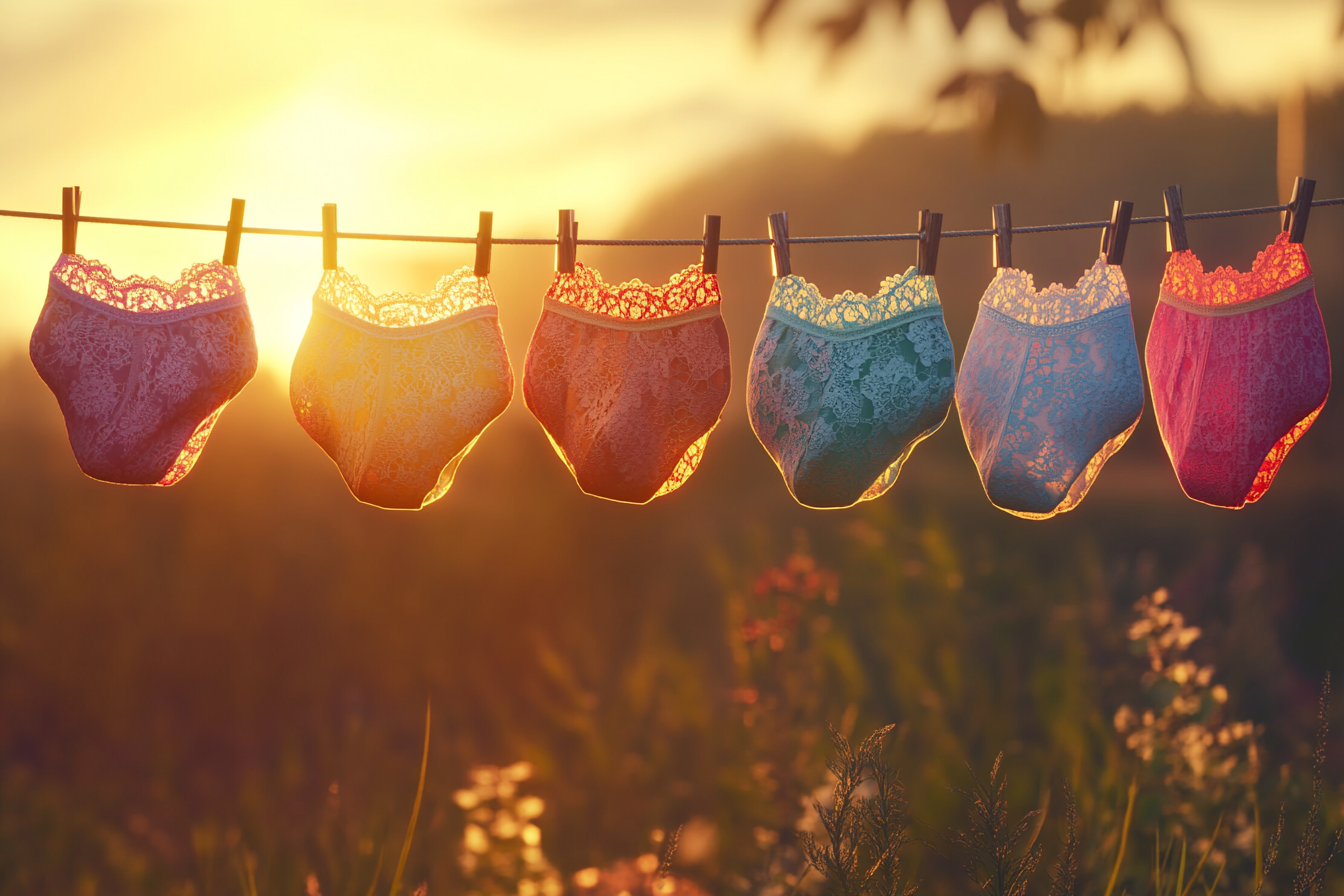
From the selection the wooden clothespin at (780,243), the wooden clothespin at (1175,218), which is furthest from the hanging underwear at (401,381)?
the wooden clothespin at (1175,218)

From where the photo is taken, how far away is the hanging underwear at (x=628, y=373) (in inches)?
60.0

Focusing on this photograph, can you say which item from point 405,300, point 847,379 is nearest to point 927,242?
point 847,379

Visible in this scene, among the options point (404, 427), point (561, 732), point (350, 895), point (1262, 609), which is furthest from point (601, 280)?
point (1262, 609)

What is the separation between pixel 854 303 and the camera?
5.04ft

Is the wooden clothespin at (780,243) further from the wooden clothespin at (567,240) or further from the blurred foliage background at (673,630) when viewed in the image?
the blurred foliage background at (673,630)

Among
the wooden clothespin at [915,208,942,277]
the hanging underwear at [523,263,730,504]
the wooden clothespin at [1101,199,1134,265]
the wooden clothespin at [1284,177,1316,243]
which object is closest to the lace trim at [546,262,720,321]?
the hanging underwear at [523,263,730,504]

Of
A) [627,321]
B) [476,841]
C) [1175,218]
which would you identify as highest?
[1175,218]

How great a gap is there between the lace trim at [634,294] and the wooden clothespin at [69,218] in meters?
0.80

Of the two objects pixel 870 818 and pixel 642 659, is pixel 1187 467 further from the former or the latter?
pixel 642 659

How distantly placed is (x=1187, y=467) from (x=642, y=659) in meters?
2.29

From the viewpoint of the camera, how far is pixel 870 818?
1474 mm

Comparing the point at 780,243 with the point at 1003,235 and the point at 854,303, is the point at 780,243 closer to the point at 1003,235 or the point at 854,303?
the point at 854,303

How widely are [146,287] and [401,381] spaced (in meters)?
0.48

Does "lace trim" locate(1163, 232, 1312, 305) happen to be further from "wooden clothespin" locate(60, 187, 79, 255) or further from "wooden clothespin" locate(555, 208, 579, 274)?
"wooden clothespin" locate(60, 187, 79, 255)
